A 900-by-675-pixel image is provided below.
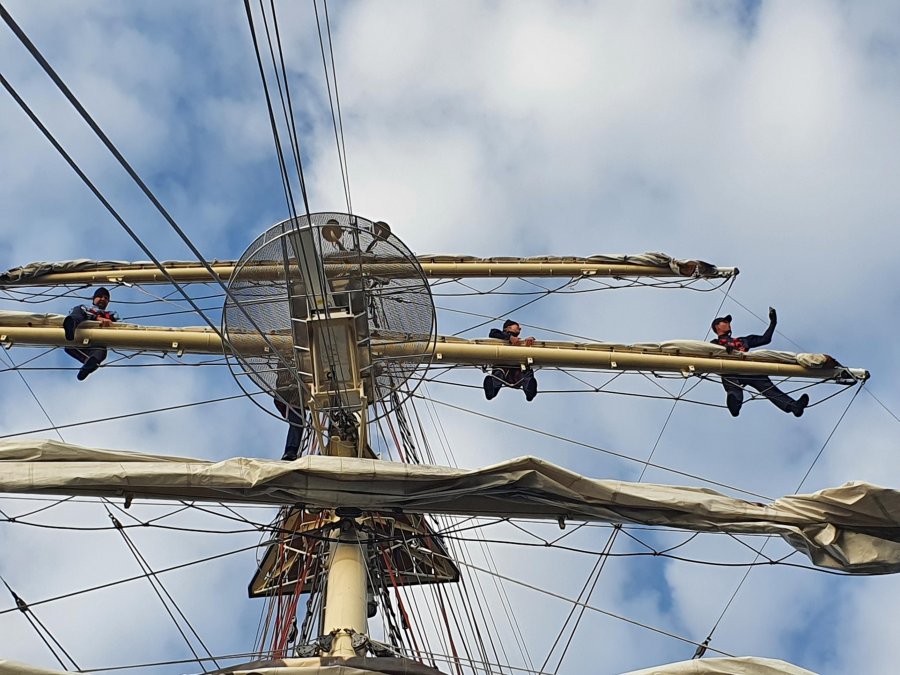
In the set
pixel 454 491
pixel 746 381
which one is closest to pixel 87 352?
pixel 454 491

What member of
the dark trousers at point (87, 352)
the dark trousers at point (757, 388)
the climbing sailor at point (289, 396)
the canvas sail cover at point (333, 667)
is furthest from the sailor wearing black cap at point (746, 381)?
the dark trousers at point (87, 352)

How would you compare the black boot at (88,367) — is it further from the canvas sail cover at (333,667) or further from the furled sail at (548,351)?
the canvas sail cover at (333,667)

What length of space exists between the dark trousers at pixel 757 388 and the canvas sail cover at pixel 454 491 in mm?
3620

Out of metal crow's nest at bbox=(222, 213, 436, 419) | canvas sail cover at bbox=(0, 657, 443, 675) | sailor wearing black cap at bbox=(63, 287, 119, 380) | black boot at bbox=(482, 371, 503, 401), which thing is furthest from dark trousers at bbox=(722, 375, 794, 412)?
sailor wearing black cap at bbox=(63, 287, 119, 380)

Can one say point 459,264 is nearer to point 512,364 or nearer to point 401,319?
point 512,364

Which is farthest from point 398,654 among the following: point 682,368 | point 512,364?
point 682,368

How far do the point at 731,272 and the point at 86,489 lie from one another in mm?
9616

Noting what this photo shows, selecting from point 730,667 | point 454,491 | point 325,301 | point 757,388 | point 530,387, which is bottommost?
point 730,667

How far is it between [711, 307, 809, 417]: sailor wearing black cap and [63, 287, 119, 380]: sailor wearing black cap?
645cm

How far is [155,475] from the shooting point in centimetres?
874

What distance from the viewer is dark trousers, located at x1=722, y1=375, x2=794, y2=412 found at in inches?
500

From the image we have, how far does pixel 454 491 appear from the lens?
8734 mm

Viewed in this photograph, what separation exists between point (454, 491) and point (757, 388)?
538 cm

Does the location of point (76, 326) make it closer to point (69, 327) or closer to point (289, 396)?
point (69, 327)
